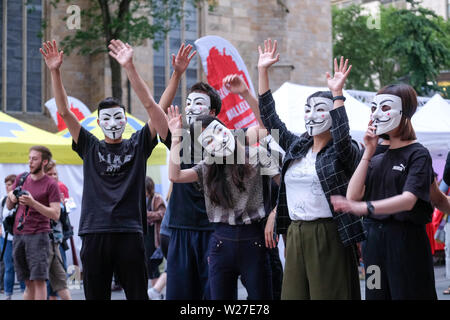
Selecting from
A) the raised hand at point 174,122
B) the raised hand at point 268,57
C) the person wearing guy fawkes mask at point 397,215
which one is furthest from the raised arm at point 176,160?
the person wearing guy fawkes mask at point 397,215

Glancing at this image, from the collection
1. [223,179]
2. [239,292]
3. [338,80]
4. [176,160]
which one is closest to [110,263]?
[176,160]

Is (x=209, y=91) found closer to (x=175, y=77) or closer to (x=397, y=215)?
(x=175, y=77)

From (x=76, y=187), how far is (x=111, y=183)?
842 centimetres

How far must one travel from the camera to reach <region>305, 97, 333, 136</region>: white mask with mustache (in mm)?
4613

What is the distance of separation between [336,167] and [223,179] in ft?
2.70

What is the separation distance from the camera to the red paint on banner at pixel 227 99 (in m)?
8.39

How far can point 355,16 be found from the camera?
1646 inches

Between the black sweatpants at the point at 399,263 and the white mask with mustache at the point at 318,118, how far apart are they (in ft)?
2.38

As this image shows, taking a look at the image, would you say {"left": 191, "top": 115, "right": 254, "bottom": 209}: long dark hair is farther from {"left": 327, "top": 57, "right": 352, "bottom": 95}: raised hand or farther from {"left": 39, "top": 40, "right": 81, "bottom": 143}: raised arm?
{"left": 39, "top": 40, "right": 81, "bottom": 143}: raised arm

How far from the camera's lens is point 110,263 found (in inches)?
197

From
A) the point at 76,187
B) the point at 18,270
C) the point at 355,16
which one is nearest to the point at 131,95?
the point at 76,187

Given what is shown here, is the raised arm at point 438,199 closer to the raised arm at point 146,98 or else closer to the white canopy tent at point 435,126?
the raised arm at point 146,98

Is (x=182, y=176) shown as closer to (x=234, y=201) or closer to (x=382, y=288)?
(x=234, y=201)
